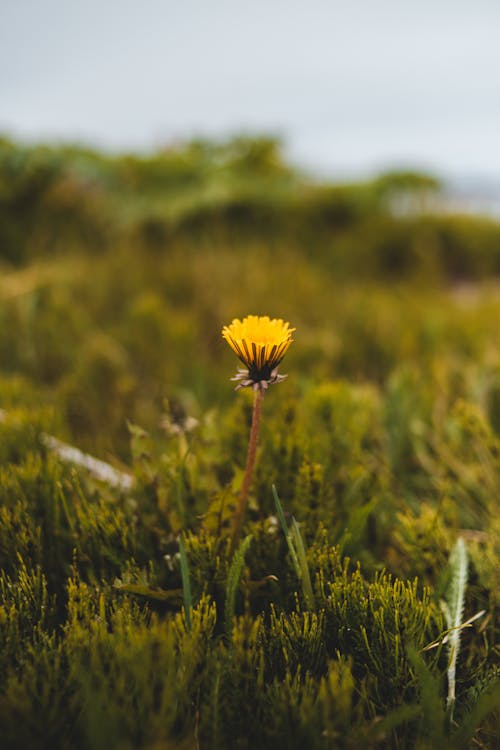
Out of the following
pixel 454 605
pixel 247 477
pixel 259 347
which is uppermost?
pixel 259 347

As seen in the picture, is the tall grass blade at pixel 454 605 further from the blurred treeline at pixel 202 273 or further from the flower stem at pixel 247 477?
the blurred treeline at pixel 202 273

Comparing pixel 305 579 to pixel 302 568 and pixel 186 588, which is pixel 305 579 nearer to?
pixel 302 568

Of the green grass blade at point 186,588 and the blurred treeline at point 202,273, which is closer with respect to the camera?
the green grass blade at point 186,588

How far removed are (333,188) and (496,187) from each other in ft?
8.22

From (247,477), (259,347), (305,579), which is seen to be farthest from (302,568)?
(259,347)

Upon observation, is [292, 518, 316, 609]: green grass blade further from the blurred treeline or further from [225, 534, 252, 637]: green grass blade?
the blurred treeline

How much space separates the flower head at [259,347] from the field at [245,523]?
0.18 m

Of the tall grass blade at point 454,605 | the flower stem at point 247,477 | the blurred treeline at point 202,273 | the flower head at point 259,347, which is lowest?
the tall grass blade at point 454,605

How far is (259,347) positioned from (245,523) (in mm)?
331

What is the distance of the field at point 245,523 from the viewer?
553mm

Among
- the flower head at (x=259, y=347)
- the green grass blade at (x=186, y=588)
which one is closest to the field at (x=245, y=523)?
the green grass blade at (x=186, y=588)

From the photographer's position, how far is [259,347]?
2.20ft

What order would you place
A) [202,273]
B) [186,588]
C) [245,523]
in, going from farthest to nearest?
[202,273]
[245,523]
[186,588]

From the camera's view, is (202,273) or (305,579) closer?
(305,579)
